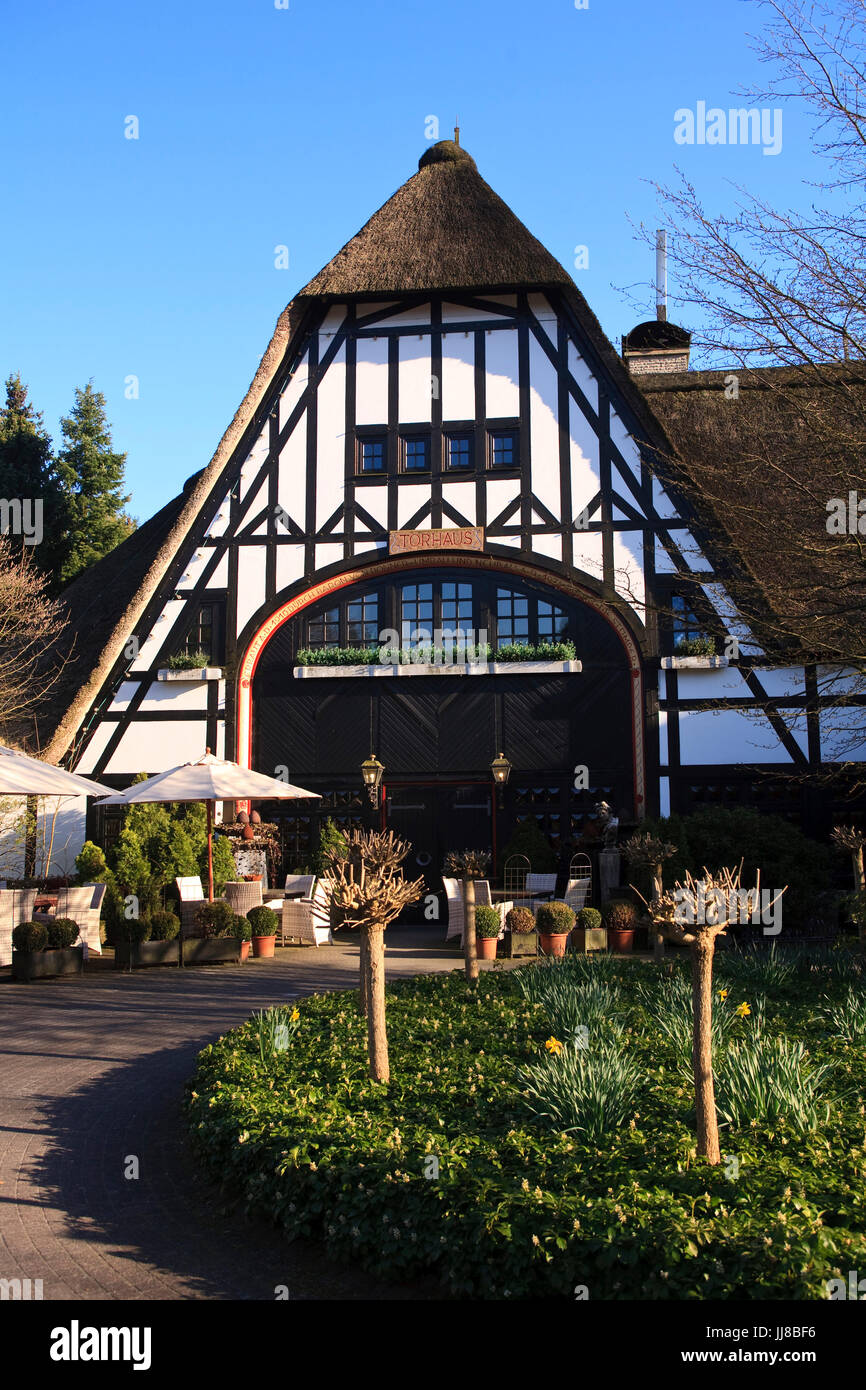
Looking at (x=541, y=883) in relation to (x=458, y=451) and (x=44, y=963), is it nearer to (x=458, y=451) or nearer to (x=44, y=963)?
(x=44, y=963)

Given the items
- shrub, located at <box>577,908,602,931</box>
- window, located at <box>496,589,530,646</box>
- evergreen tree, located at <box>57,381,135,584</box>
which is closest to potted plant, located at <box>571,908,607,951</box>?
shrub, located at <box>577,908,602,931</box>

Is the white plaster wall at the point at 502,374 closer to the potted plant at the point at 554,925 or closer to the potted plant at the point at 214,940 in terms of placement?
the potted plant at the point at 554,925

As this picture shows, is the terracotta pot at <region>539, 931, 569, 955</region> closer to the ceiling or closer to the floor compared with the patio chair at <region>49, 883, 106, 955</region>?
closer to the floor

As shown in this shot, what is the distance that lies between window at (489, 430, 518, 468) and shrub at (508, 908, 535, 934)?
8658 mm

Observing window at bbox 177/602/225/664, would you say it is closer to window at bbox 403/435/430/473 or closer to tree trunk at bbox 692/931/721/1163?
window at bbox 403/435/430/473

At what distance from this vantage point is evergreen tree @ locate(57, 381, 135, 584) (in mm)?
33062

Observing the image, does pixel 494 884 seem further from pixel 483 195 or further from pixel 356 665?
pixel 483 195

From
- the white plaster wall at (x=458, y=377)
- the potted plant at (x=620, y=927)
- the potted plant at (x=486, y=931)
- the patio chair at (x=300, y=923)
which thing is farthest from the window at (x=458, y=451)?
the potted plant at (x=486, y=931)

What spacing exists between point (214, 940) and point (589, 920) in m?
4.74

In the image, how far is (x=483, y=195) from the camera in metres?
21.5

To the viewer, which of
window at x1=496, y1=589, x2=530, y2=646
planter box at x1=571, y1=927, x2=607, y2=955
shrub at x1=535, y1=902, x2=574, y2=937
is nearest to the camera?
shrub at x1=535, y1=902, x2=574, y2=937
